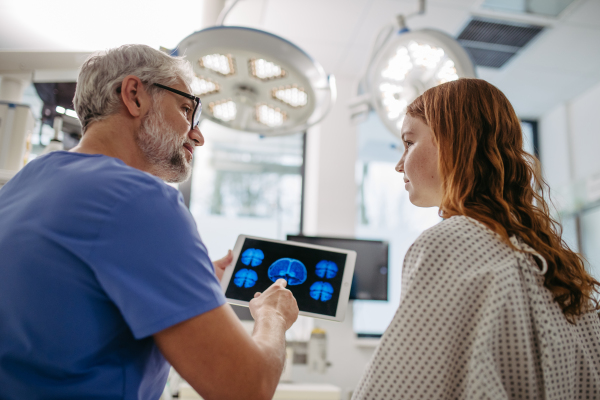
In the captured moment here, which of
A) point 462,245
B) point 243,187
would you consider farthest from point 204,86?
point 243,187

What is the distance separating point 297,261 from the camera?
53.6 inches

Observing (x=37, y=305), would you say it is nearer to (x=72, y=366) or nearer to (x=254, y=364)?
(x=72, y=366)

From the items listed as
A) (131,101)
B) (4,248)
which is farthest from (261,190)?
(4,248)

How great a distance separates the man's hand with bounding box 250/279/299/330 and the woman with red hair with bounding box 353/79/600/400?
265 mm

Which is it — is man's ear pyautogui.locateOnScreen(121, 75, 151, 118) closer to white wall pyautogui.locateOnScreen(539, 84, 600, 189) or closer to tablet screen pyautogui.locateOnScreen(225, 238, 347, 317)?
tablet screen pyautogui.locateOnScreen(225, 238, 347, 317)

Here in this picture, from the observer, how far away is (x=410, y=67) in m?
1.71

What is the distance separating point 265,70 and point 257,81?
54mm

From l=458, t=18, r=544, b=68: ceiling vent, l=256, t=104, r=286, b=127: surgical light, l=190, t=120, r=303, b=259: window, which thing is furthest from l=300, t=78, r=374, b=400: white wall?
l=256, t=104, r=286, b=127: surgical light

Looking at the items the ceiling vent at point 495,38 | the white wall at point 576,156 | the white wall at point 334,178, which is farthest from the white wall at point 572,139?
the white wall at point 334,178

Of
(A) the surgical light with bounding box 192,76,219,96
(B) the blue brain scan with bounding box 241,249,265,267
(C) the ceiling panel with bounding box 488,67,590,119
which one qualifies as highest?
(C) the ceiling panel with bounding box 488,67,590,119

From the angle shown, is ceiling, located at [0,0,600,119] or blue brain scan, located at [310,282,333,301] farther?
ceiling, located at [0,0,600,119]

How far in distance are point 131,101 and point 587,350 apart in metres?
1.06

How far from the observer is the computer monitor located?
10.3 feet

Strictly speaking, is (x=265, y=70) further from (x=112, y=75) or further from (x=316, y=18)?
(x=316, y=18)
